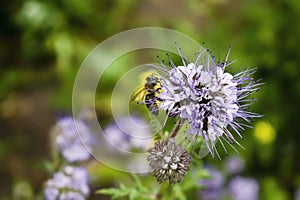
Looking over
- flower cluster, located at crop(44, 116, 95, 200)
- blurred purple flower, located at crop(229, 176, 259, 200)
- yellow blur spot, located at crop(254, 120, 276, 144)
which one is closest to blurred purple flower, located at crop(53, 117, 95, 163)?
flower cluster, located at crop(44, 116, 95, 200)

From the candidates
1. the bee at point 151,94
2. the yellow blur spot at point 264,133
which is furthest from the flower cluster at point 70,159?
the yellow blur spot at point 264,133

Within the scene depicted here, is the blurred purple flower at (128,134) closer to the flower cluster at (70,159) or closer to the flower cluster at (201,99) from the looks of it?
the flower cluster at (70,159)

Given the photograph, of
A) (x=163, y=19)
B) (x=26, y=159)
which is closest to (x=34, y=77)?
(x=26, y=159)

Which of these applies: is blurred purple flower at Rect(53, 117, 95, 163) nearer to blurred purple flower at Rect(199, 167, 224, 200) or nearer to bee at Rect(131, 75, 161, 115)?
bee at Rect(131, 75, 161, 115)

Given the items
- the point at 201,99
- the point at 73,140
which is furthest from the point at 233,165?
the point at 201,99

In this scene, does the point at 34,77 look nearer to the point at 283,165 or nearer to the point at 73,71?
the point at 73,71

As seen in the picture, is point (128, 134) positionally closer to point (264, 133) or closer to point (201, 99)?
Answer: point (201, 99)

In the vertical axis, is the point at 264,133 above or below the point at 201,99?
above
